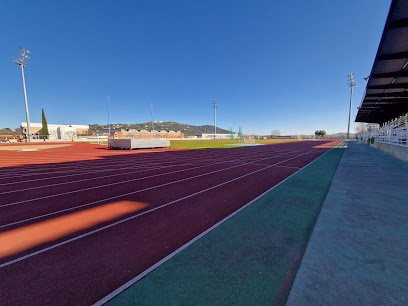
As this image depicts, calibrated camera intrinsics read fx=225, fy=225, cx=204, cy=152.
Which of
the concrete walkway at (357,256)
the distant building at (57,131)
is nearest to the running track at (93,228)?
the concrete walkway at (357,256)

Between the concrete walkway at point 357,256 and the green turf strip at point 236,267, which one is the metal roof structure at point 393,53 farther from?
the green turf strip at point 236,267

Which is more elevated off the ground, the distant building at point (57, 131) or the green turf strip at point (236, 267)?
the distant building at point (57, 131)

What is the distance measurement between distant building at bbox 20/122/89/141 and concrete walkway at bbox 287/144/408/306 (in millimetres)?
66540

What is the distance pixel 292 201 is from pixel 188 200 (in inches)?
108

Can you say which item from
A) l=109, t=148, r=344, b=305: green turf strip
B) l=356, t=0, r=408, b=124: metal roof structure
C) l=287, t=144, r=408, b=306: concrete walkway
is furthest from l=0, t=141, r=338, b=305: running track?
l=356, t=0, r=408, b=124: metal roof structure

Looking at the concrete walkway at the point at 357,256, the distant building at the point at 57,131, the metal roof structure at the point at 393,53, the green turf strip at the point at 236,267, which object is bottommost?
the green turf strip at the point at 236,267

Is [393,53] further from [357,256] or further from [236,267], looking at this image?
[236,267]

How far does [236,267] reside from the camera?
114 inches

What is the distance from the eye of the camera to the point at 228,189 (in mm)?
7422

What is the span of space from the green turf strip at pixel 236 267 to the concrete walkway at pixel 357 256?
217mm

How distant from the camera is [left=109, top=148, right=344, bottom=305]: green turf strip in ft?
7.77

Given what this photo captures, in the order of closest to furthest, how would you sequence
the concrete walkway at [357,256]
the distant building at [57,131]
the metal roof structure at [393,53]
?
the concrete walkway at [357,256]
the metal roof structure at [393,53]
the distant building at [57,131]

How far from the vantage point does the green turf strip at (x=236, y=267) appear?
2.37 m

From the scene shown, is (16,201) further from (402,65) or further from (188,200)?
(402,65)
